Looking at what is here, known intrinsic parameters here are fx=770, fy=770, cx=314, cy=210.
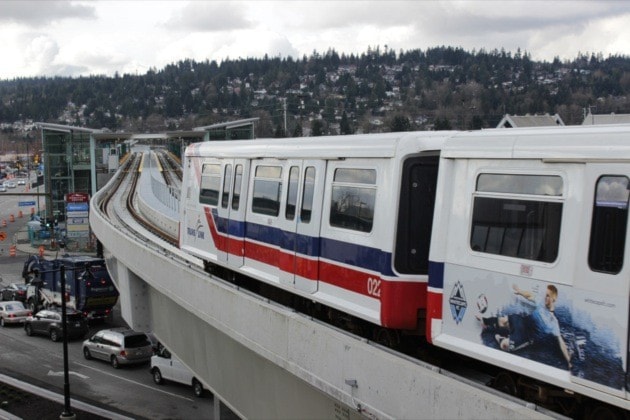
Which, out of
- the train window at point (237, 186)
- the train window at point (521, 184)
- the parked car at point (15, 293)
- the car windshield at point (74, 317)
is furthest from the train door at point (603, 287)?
the parked car at point (15, 293)

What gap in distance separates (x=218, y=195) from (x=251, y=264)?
2.20 metres

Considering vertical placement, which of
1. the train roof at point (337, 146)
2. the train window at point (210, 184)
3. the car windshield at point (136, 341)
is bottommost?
the car windshield at point (136, 341)

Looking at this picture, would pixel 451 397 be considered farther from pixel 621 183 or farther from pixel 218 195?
pixel 218 195

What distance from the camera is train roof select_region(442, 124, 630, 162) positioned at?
6.22 m

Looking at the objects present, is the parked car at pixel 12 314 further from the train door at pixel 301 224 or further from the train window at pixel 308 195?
the train window at pixel 308 195

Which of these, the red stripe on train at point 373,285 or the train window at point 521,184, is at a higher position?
the train window at point 521,184

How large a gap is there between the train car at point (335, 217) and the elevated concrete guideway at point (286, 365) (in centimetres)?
54

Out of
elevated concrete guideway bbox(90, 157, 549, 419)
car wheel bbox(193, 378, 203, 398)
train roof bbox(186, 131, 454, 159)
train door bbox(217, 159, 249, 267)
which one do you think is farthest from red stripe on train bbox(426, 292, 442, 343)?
car wheel bbox(193, 378, 203, 398)

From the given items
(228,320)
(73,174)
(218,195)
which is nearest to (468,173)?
(228,320)

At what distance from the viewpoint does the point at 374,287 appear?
9.27 meters

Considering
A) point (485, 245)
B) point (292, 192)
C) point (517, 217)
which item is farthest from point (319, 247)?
point (517, 217)

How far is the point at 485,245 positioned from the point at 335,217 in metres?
3.13

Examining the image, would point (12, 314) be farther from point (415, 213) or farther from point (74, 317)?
point (415, 213)

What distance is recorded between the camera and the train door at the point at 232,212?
13.8m
